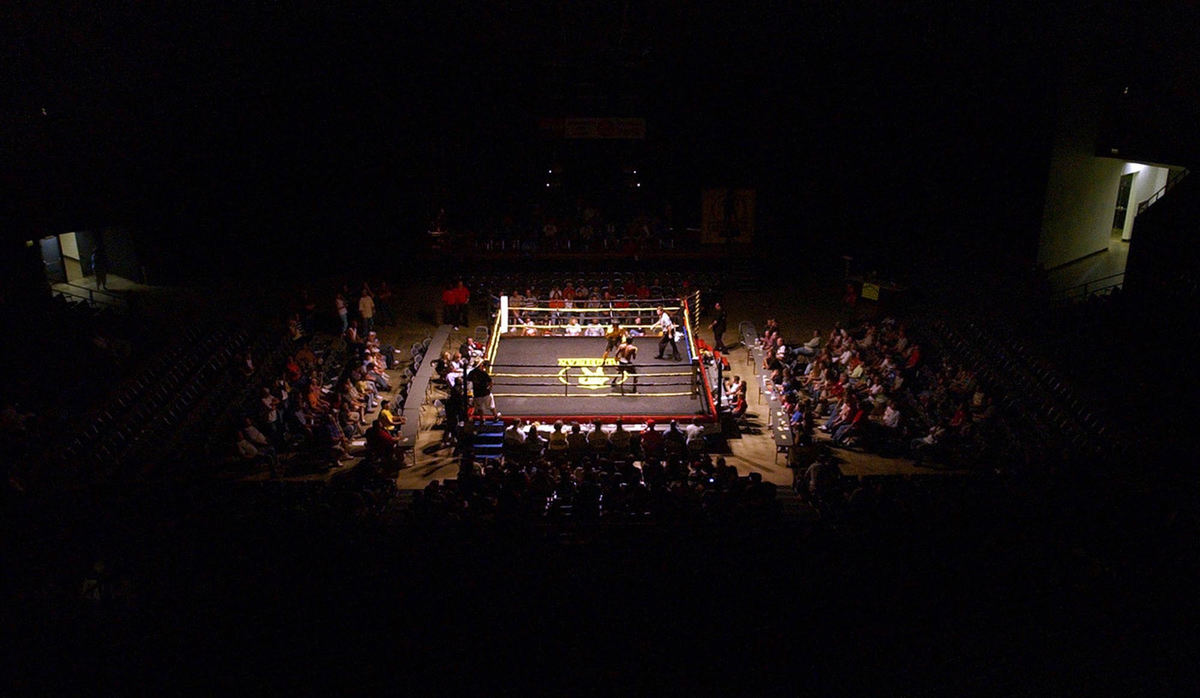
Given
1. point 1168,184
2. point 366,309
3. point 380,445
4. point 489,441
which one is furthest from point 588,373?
point 1168,184

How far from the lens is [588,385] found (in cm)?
1534

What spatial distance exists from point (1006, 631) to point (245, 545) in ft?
23.1

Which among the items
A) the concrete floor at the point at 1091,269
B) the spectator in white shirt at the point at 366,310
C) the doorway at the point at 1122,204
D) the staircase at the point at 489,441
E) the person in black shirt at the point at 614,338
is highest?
the doorway at the point at 1122,204

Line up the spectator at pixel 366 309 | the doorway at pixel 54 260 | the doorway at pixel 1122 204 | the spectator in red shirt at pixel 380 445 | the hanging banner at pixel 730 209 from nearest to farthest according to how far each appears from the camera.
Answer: the spectator in red shirt at pixel 380 445 < the spectator at pixel 366 309 < the doorway at pixel 54 260 < the doorway at pixel 1122 204 < the hanging banner at pixel 730 209

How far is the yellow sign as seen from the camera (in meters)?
15.3

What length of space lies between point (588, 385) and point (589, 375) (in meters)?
0.37

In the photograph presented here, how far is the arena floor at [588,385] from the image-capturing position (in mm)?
14281

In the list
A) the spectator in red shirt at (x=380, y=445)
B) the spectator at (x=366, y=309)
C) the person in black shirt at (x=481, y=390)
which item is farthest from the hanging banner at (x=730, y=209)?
the spectator in red shirt at (x=380, y=445)

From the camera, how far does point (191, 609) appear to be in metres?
6.90

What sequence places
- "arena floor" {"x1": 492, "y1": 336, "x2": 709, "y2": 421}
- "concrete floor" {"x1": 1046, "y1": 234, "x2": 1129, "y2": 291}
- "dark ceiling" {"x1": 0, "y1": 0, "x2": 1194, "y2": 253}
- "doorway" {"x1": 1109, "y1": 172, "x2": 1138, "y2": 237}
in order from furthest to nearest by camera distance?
"doorway" {"x1": 1109, "y1": 172, "x2": 1138, "y2": 237}, "concrete floor" {"x1": 1046, "y1": 234, "x2": 1129, "y2": 291}, "dark ceiling" {"x1": 0, "y1": 0, "x2": 1194, "y2": 253}, "arena floor" {"x1": 492, "y1": 336, "x2": 709, "y2": 421}

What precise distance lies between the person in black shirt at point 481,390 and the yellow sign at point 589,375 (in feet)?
5.23

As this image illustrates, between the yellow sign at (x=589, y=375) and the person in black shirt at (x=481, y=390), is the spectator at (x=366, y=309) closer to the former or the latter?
the yellow sign at (x=589, y=375)

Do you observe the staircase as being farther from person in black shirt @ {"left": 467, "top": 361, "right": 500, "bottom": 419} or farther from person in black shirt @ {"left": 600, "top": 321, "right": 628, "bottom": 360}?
person in black shirt @ {"left": 600, "top": 321, "right": 628, "bottom": 360}

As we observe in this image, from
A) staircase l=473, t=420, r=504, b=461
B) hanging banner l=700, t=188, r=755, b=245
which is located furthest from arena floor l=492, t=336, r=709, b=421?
hanging banner l=700, t=188, r=755, b=245
